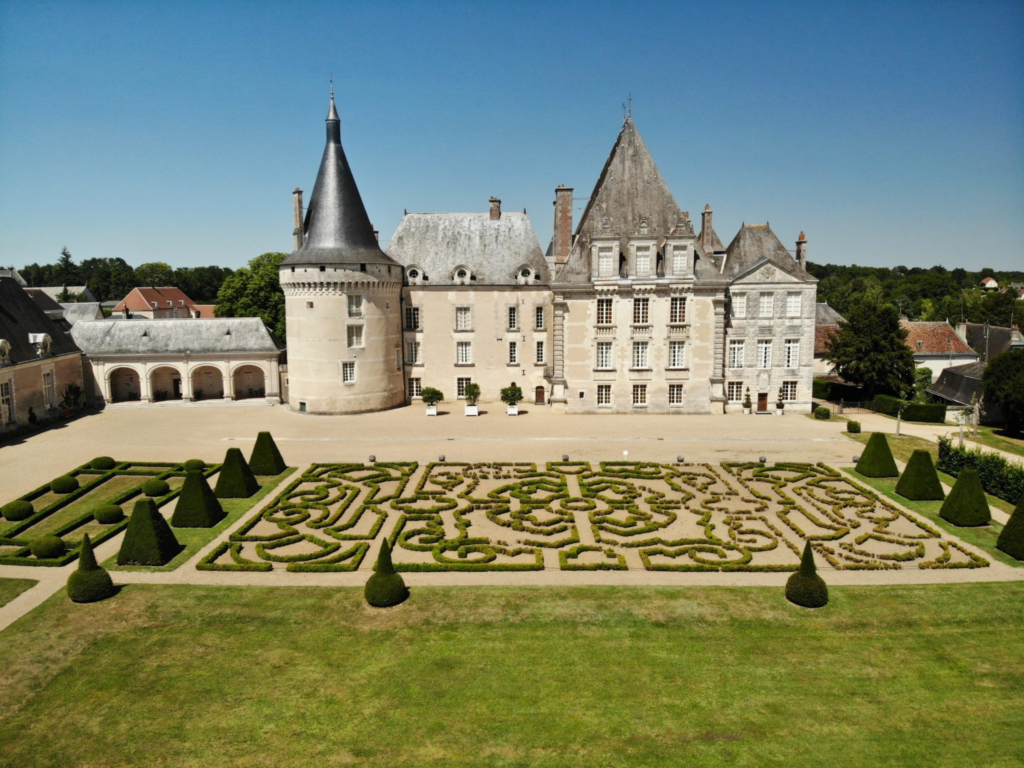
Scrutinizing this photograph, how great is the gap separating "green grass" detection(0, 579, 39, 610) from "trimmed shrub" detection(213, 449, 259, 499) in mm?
7079

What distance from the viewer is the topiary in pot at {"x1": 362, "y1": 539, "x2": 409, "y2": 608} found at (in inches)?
656

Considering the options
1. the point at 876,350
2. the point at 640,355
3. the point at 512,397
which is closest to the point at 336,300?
the point at 512,397

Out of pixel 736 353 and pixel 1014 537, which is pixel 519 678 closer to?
pixel 1014 537

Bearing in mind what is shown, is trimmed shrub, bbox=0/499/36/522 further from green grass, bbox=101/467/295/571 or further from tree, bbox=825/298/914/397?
tree, bbox=825/298/914/397

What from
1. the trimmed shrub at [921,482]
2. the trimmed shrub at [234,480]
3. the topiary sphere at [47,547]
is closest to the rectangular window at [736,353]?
the trimmed shrub at [921,482]

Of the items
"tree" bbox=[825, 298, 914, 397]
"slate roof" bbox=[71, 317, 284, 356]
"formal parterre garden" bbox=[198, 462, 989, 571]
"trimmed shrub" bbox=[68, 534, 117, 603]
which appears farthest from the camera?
"slate roof" bbox=[71, 317, 284, 356]

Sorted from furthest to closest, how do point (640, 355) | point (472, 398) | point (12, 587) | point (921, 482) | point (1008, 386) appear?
point (472, 398), point (640, 355), point (1008, 386), point (921, 482), point (12, 587)

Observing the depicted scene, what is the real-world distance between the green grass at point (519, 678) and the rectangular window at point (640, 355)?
22027 millimetres

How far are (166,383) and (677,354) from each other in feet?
111

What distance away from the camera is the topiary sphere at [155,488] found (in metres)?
24.6

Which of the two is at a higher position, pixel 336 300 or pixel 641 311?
pixel 336 300

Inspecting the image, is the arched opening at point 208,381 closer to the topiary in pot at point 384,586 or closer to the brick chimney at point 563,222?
the brick chimney at point 563,222

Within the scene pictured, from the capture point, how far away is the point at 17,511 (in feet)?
71.8

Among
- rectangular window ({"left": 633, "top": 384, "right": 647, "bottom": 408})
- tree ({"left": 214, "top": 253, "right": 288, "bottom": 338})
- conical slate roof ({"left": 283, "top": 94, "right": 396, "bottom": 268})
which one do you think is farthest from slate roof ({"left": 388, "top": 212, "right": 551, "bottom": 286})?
tree ({"left": 214, "top": 253, "right": 288, "bottom": 338})
